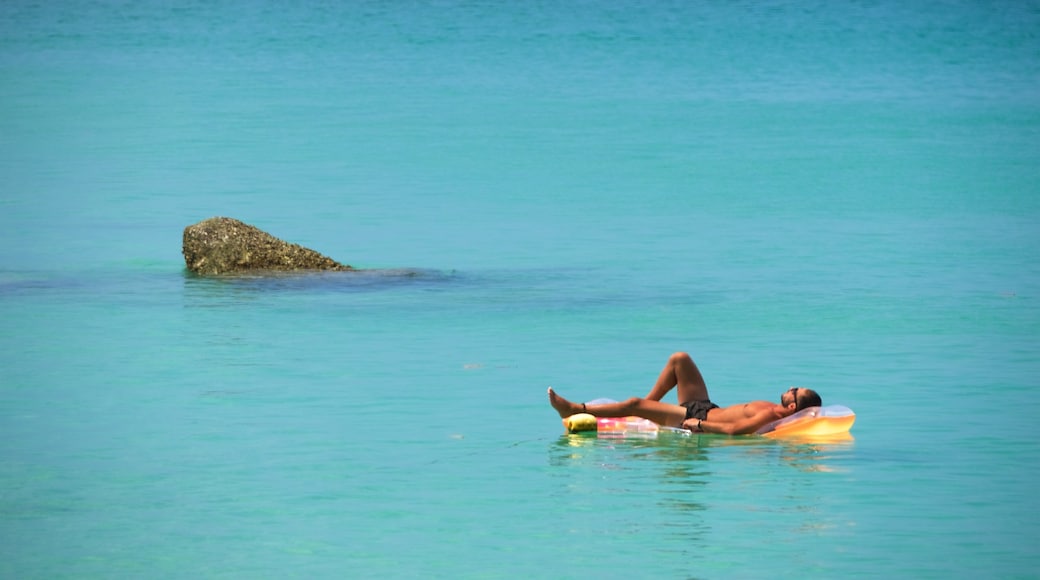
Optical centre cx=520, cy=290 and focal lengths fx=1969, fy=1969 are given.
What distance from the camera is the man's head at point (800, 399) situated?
14.7m

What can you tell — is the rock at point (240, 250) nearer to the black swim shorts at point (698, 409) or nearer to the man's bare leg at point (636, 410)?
the man's bare leg at point (636, 410)

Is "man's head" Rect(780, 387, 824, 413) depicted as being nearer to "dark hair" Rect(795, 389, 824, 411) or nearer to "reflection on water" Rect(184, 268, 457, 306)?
"dark hair" Rect(795, 389, 824, 411)

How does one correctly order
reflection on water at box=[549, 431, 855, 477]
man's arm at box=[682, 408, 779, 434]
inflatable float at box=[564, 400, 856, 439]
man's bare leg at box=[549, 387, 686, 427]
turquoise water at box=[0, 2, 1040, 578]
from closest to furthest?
turquoise water at box=[0, 2, 1040, 578] < reflection on water at box=[549, 431, 855, 477] < man's arm at box=[682, 408, 779, 434] < inflatable float at box=[564, 400, 856, 439] < man's bare leg at box=[549, 387, 686, 427]

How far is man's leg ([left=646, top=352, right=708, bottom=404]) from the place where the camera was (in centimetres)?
1523

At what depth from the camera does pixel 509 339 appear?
1922 centimetres

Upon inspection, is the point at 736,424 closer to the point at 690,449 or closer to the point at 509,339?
the point at 690,449

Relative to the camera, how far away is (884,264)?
25.3 m

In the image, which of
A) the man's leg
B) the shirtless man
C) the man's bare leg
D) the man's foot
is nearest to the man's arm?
the shirtless man

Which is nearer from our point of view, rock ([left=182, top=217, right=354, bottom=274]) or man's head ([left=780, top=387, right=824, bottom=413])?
man's head ([left=780, top=387, right=824, bottom=413])

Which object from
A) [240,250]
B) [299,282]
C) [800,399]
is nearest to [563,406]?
[800,399]

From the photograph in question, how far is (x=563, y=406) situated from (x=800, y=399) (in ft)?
5.83

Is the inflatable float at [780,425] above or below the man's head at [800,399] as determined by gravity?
below

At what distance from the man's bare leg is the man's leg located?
0.21 metres

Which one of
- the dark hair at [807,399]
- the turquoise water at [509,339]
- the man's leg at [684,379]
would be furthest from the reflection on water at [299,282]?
the dark hair at [807,399]
